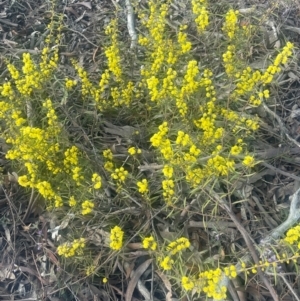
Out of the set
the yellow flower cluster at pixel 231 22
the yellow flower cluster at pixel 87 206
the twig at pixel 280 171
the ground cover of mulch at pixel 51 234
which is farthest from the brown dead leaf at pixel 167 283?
the yellow flower cluster at pixel 231 22

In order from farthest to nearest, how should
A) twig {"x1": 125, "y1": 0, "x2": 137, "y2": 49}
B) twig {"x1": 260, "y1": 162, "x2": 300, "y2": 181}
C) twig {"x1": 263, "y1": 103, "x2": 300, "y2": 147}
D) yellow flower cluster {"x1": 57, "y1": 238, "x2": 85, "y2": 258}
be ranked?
twig {"x1": 125, "y1": 0, "x2": 137, "y2": 49} < twig {"x1": 263, "y1": 103, "x2": 300, "y2": 147} < twig {"x1": 260, "y1": 162, "x2": 300, "y2": 181} < yellow flower cluster {"x1": 57, "y1": 238, "x2": 85, "y2": 258}

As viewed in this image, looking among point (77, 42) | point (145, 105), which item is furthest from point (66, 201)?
point (77, 42)

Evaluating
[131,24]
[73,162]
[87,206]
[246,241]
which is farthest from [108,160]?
[131,24]

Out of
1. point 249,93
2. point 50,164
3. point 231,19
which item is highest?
point 231,19

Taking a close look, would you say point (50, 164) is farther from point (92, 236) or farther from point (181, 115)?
point (181, 115)

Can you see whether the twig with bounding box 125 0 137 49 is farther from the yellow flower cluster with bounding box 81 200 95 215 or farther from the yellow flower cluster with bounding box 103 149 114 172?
the yellow flower cluster with bounding box 81 200 95 215

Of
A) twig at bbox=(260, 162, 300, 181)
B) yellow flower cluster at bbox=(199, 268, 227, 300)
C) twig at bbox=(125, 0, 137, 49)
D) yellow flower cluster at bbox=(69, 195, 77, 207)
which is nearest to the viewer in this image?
yellow flower cluster at bbox=(199, 268, 227, 300)

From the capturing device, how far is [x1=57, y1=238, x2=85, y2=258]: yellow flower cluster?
222 centimetres

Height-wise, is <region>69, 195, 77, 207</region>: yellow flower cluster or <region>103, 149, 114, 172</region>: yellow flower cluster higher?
<region>103, 149, 114, 172</region>: yellow flower cluster

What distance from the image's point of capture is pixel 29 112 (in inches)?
107

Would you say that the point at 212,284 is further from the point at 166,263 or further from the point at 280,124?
the point at 280,124

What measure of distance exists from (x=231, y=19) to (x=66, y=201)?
119 cm

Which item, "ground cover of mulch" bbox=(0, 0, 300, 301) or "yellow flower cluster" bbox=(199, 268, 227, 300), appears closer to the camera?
"yellow flower cluster" bbox=(199, 268, 227, 300)

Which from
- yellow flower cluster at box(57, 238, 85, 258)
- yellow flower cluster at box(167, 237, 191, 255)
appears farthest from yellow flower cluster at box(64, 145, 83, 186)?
Answer: yellow flower cluster at box(167, 237, 191, 255)
